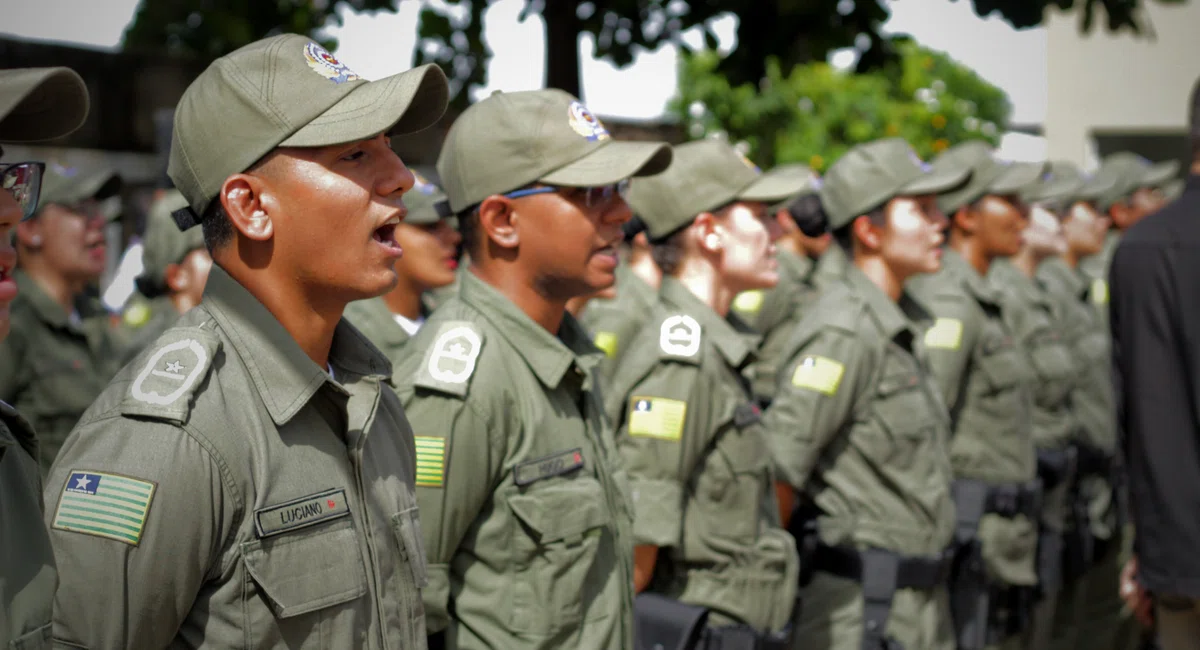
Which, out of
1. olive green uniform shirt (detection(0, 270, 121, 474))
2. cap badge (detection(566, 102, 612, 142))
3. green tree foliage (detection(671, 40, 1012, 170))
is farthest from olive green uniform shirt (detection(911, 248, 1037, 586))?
green tree foliage (detection(671, 40, 1012, 170))

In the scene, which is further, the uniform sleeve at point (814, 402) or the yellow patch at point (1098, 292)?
the yellow patch at point (1098, 292)

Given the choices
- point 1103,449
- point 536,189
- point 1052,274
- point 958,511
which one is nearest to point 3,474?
point 536,189

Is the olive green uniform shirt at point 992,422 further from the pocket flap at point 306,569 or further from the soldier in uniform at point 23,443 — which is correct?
the soldier in uniform at point 23,443

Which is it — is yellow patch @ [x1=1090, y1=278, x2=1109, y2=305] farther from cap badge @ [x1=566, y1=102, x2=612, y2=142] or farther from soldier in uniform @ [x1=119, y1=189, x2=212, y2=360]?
cap badge @ [x1=566, y1=102, x2=612, y2=142]

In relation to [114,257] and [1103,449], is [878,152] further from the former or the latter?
[114,257]

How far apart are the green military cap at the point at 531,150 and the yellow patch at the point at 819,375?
5.69 ft

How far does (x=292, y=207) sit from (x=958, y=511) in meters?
5.12

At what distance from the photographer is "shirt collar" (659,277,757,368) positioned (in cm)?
441

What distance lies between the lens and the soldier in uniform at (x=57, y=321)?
663 centimetres

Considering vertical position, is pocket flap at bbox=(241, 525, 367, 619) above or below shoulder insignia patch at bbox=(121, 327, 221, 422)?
below

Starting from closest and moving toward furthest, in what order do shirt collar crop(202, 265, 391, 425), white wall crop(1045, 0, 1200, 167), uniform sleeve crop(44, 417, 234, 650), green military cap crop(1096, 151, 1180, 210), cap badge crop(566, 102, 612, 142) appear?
1. uniform sleeve crop(44, 417, 234, 650)
2. shirt collar crop(202, 265, 391, 425)
3. cap badge crop(566, 102, 612, 142)
4. green military cap crop(1096, 151, 1180, 210)
5. white wall crop(1045, 0, 1200, 167)

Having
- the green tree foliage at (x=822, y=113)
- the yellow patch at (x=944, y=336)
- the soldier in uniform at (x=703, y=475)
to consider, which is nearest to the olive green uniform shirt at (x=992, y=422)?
the yellow patch at (x=944, y=336)

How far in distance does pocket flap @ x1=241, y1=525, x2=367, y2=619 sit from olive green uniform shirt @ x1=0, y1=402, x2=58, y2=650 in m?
0.32

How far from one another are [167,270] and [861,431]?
13.2 ft
